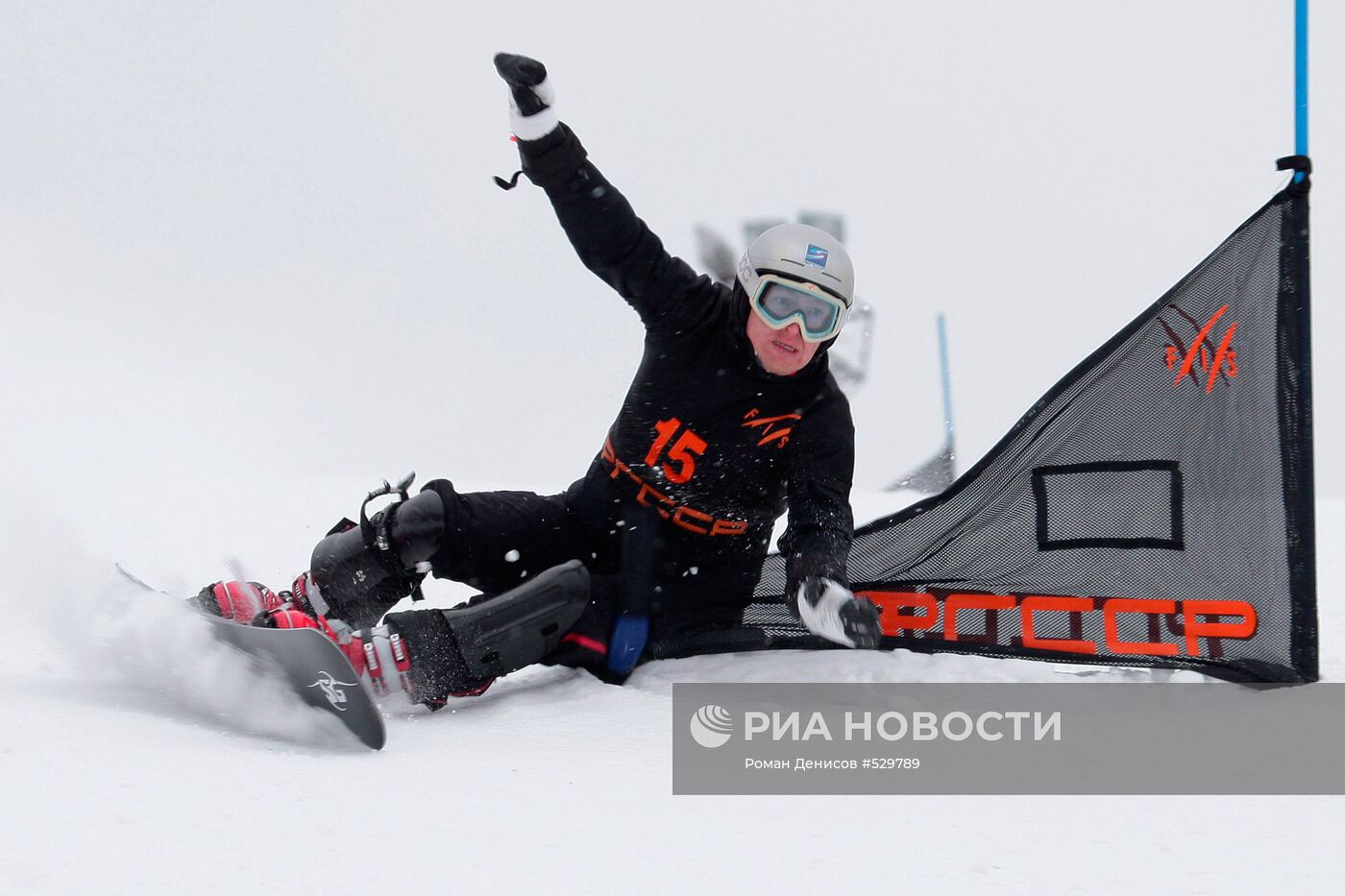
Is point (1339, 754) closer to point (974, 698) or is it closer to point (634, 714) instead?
point (974, 698)

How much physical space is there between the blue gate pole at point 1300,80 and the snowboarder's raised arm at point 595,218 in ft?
5.08

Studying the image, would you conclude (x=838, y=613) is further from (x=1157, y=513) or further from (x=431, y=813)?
(x=431, y=813)

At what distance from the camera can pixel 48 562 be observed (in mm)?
2361

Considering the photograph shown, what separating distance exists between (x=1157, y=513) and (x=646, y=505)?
4.46 ft

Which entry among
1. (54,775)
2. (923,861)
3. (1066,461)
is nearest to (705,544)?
(1066,461)

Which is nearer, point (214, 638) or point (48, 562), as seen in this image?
point (214, 638)

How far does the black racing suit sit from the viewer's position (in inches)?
104

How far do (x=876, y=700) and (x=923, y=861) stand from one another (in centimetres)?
113
